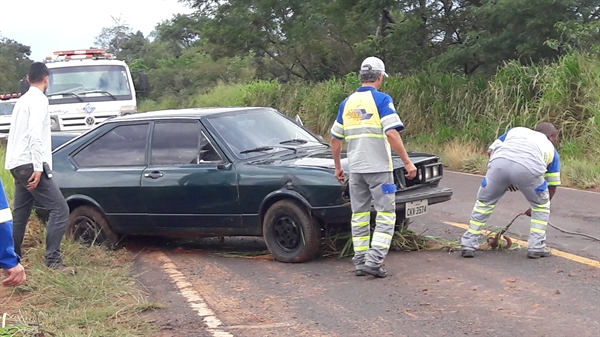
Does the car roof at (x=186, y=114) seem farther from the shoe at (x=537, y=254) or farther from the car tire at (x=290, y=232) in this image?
the shoe at (x=537, y=254)

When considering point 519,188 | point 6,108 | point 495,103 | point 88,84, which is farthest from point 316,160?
point 6,108

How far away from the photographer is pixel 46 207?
7602 millimetres

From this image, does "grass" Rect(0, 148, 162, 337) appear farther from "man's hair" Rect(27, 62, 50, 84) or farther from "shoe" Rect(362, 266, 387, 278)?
"shoe" Rect(362, 266, 387, 278)

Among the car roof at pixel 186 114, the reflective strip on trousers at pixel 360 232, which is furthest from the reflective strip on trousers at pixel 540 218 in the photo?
the car roof at pixel 186 114

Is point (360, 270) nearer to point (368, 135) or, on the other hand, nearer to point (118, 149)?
point (368, 135)

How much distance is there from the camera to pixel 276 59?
29.3 m

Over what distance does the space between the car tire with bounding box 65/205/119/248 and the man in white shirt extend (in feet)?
3.50

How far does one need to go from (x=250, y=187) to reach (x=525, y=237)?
3048 mm

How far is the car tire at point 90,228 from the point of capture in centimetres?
883

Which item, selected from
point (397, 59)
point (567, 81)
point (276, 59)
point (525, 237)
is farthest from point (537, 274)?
point (276, 59)

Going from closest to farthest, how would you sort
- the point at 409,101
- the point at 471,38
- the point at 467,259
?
the point at 467,259, the point at 471,38, the point at 409,101

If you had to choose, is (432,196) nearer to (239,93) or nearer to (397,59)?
(397,59)

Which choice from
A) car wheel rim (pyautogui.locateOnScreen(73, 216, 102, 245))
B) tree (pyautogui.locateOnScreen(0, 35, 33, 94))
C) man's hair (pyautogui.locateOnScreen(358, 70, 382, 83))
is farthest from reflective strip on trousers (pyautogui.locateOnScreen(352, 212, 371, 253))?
tree (pyautogui.locateOnScreen(0, 35, 33, 94))

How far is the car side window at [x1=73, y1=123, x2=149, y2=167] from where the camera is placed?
8.84 metres
